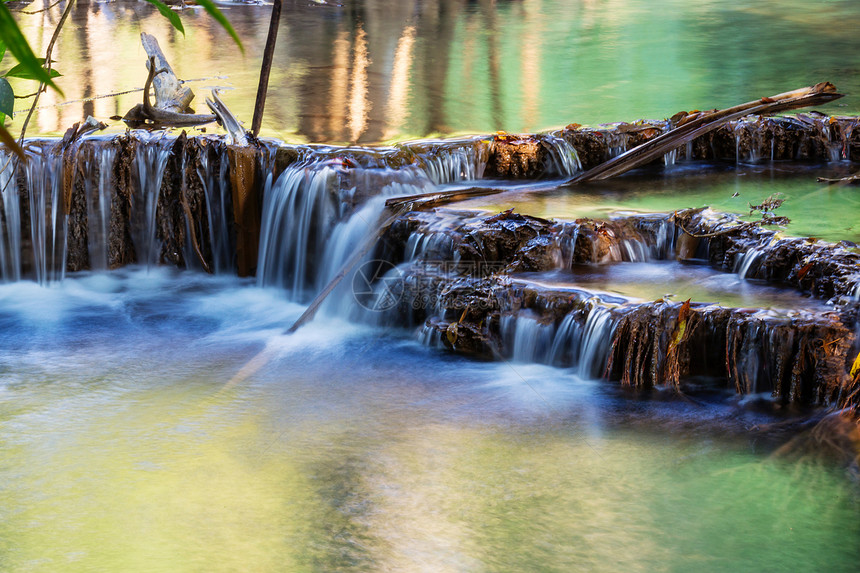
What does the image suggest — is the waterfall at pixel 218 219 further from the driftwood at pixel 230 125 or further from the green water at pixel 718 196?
the green water at pixel 718 196

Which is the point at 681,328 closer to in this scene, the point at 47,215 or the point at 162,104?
the point at 47,215

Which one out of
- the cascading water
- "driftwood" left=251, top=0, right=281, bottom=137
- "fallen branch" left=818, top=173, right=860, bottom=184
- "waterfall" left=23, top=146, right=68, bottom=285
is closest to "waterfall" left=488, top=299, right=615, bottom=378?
"fallen branch" left=818, top=173, right=860, bottom=184

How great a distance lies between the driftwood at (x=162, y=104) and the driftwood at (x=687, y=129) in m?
2.86

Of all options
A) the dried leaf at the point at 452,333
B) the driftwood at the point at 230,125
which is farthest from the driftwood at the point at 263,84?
the dried leaf at the point at 452,333

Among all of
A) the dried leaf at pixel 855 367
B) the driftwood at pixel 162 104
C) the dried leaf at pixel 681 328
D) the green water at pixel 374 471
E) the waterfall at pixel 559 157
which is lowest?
the green water at pixel 374 471

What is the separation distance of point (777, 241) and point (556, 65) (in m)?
6.85

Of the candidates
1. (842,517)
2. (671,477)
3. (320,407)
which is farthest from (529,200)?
(842,517)

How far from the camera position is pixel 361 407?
5.05 m

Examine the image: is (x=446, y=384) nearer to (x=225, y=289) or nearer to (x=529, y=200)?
(x=529, y=200)

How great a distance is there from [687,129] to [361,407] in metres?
4.11

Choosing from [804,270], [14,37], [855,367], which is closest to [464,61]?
[804,270]

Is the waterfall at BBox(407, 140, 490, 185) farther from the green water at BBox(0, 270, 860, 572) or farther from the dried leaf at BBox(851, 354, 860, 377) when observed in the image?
the dried leaf at BBox(851, 354, 860, 377)

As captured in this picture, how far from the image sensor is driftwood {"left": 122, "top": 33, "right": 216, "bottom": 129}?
841cm

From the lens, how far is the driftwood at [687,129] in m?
7.00
